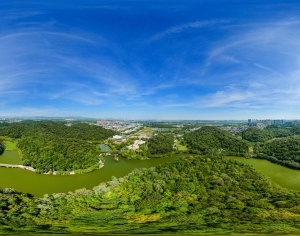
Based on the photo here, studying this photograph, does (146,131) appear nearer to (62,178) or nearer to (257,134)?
(62,178)

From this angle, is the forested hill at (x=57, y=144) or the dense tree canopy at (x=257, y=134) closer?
the forested hill at (x=57, y=144)

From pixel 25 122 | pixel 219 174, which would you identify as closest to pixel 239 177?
pixel 219 174

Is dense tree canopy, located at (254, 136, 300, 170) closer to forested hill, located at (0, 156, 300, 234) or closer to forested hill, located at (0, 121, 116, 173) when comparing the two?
forested hill, located at (0, 156, 300, 234)

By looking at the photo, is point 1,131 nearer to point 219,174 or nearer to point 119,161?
point 119,161

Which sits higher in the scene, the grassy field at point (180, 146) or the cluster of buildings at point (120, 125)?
the cluster of buildings at point (120, 125)

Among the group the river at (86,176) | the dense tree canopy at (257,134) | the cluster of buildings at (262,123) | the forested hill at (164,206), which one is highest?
the cluster of buildings at (262,123)

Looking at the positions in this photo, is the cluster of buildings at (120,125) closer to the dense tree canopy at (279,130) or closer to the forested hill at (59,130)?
the forested hill at (59,130)

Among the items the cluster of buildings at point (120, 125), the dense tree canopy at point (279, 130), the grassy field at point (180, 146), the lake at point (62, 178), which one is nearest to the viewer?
the lake at point (62, 178)

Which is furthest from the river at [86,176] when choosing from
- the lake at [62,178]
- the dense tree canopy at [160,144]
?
the dense tree canopy at [160,144]
